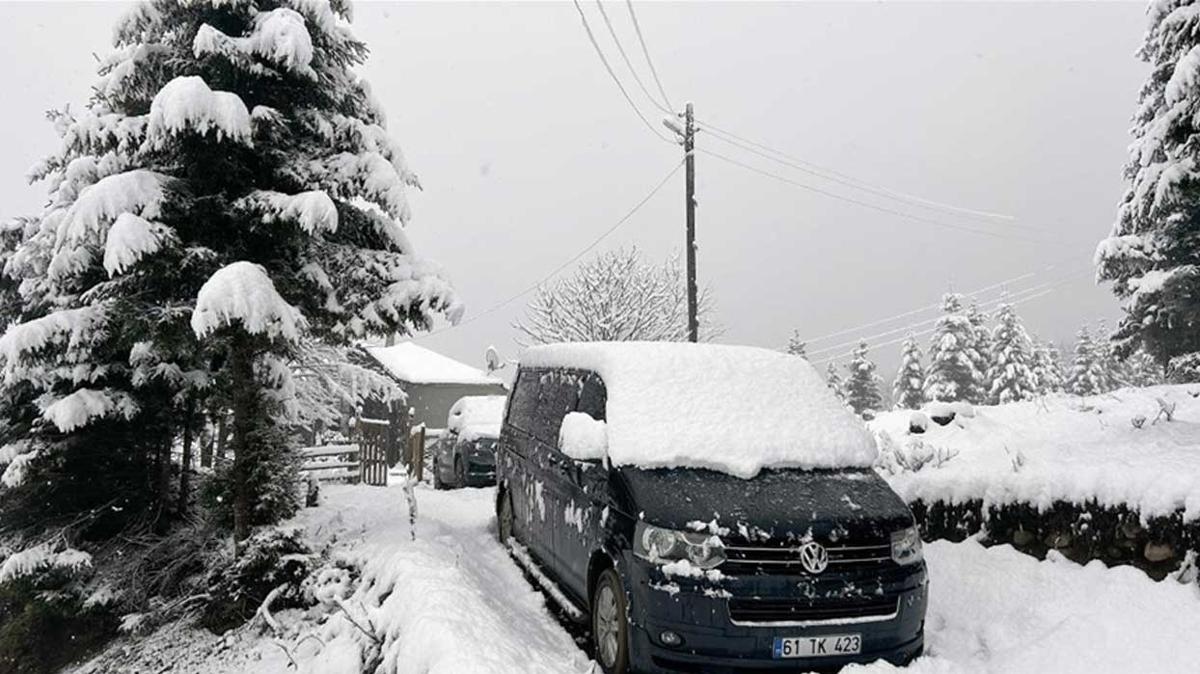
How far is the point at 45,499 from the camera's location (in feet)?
28.1

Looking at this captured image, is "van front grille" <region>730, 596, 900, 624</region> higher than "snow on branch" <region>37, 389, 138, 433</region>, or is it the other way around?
"snow on branch" <region>37, 389, 138, 433</region>

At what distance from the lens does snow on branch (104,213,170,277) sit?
5.84m

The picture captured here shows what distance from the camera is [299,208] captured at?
6.57 meters

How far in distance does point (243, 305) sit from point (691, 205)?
1446 centimetres

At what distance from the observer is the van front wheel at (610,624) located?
409 cm

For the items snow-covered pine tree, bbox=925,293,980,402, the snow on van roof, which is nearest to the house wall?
snow-covered pine tree, bbox=925,293,980,402

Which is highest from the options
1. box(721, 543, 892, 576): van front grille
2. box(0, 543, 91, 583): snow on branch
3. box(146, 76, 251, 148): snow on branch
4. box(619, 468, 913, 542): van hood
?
box(146, 76, 251, 148): snow on branch

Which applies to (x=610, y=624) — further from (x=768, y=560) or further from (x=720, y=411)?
(x=720, y=411)

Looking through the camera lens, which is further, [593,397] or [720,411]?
[593,397]

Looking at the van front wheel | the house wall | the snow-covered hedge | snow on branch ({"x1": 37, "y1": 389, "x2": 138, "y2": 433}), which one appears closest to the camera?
the van front wheel

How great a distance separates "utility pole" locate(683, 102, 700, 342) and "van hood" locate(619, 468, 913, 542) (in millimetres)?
14023

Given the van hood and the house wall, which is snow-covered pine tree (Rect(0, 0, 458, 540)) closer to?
the van hood

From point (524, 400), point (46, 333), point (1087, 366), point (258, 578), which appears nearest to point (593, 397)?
point (524, 400)

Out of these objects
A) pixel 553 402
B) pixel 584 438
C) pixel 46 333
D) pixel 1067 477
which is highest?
pixel 46 333
